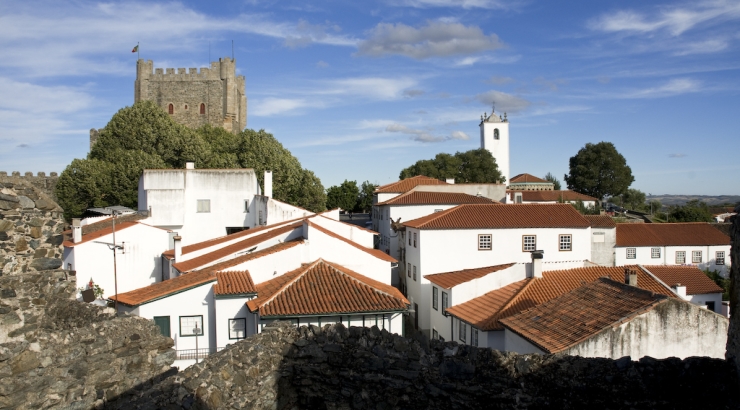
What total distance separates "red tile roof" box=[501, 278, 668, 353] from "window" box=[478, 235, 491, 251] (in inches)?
462

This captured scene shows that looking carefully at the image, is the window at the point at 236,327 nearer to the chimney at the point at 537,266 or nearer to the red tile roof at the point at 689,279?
the chimney at the point at 537,266

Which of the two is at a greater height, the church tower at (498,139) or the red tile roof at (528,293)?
the church tower at (498,139)

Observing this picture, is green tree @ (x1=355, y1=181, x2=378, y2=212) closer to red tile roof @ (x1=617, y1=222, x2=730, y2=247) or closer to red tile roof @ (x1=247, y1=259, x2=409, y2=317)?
red tile roof @ (x1=617, y1=222, x2=730, y2=247)

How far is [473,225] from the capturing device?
27688 mm

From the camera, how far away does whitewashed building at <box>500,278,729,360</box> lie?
1278 cm

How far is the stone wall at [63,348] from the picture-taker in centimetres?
679

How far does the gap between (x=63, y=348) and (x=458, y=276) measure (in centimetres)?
1784

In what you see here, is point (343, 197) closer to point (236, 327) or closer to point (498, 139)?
point (498, 139)

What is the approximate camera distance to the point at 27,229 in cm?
726

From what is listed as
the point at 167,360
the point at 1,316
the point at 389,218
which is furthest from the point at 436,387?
the point at 389,218

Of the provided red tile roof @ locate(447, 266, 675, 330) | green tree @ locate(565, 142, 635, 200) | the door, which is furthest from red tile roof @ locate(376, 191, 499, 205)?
green tree @ locate(565, 142, 635, 200)

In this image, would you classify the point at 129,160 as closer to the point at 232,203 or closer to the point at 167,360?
the point at 232,203

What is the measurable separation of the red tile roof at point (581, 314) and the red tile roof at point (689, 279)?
13.6 meters

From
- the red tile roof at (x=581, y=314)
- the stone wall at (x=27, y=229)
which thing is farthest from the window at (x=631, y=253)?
the stone wall at (x=27, y=229)
